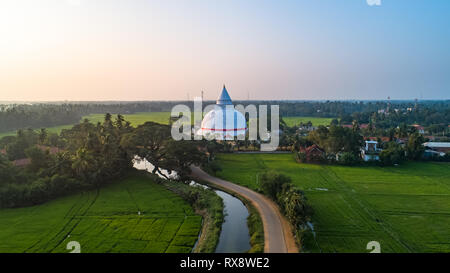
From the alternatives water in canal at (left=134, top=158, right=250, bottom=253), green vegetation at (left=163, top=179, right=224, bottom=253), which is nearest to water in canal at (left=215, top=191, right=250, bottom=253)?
water in canal at (left=134, top=158, right=250, bottom=253)

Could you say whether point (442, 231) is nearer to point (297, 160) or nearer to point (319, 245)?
point (319, 245)

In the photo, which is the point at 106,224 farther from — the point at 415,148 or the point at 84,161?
the point at 415,148

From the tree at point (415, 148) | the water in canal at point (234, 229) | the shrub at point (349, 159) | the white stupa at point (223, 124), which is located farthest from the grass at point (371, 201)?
the white stupa at point (223, 124)

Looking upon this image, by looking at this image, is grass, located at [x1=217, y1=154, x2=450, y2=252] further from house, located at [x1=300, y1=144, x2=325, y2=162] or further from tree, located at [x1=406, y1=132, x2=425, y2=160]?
house, located at [x1=300, y1=144, x2=325, y2=162]

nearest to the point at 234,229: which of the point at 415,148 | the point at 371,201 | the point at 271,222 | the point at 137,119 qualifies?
the point at 271,222

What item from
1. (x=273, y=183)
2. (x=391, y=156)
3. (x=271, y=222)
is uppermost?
(x=391, y=156)
